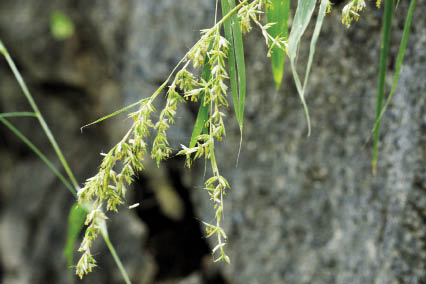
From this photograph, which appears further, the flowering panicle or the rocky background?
the rocky background

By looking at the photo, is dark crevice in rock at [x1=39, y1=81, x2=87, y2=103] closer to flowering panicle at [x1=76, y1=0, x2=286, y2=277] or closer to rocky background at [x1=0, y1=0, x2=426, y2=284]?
rocky background at [x1=0, y1=0, x2=426, y2=284]

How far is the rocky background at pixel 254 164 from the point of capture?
889 millimetres

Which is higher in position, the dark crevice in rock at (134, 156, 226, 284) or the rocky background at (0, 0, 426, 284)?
the rocky background at (0, 0, 426, 284)

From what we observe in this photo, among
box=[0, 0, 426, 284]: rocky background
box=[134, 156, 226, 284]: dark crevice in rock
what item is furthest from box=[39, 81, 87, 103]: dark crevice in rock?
Answer: box=[134, 156, 226, 284]: dark crevice in rock

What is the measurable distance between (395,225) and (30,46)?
182 cm

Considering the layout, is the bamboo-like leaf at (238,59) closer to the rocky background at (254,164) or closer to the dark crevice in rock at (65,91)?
the rocky background at (254,164)

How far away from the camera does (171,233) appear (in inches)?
63.9

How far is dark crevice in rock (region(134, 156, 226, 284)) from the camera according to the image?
1.53 m

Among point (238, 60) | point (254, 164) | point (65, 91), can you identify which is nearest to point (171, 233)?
point (254, 164)

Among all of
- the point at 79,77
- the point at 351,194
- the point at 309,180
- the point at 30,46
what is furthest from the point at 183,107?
the point at 30,46

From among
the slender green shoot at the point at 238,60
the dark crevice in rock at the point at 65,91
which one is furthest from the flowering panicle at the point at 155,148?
the dark crevice in rock at the point at 65,91

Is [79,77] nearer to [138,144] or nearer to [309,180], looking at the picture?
[309,180]

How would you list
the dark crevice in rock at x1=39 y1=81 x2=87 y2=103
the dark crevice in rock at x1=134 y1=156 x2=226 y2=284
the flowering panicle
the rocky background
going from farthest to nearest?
the dark crevice in rock at x1=39 y1=81 x2=87 y2=103 → the dark crevice in rock at x1=134 y1=156 x2=226 y2=284 → the rocky background → the flowering panicle

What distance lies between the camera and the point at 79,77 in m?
2.09
